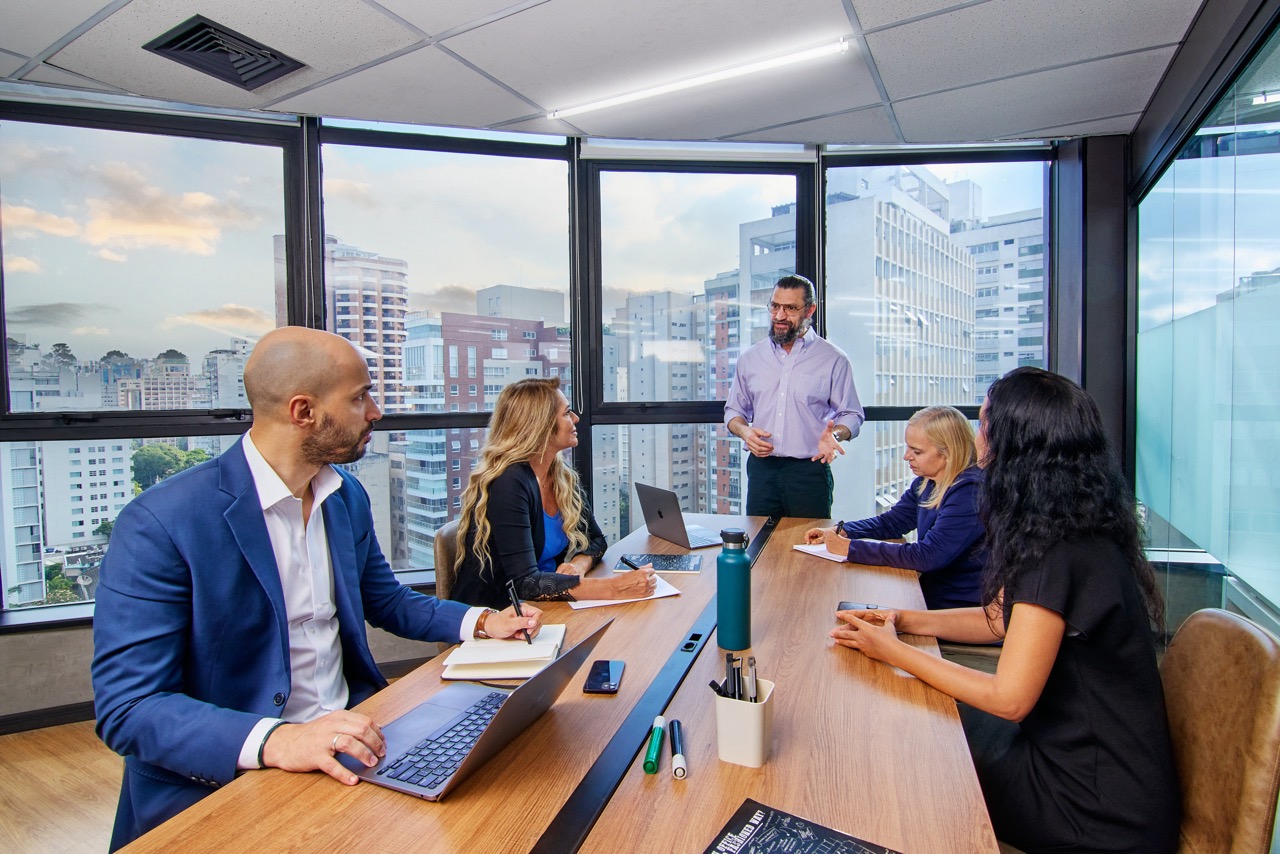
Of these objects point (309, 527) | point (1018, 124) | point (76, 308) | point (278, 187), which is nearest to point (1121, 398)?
point (1018, 124)

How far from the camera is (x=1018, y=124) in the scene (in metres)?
3.44

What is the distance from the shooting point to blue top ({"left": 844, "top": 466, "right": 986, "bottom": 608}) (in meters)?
2.12

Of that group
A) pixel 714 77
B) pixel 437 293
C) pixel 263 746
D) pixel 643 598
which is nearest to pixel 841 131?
pixel 714 77

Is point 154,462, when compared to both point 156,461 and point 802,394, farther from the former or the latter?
point 802,394

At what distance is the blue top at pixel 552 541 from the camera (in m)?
2.32

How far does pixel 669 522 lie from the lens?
8.27 feet

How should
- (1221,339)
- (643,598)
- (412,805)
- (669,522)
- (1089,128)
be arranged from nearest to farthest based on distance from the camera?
1. (412,805)
2. (643,598)
3. (1221,339)
4. (669,522)
5. (1089,128)

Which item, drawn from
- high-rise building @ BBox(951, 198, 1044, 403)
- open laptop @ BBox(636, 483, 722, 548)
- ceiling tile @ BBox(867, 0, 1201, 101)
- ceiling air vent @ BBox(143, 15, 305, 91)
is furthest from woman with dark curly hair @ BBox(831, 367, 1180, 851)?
high-rise building @ BBox(951, 198, 1044, 403)

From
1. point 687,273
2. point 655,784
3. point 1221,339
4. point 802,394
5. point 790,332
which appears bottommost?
point 655,784

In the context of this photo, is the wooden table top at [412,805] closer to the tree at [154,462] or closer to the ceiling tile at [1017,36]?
the ceiling tile at [1017,36]

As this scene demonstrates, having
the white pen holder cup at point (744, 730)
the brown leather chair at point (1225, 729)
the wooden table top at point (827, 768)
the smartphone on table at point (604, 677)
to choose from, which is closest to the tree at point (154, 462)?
the smartphone on table at point (604, 677)

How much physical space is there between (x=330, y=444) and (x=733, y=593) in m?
0.86

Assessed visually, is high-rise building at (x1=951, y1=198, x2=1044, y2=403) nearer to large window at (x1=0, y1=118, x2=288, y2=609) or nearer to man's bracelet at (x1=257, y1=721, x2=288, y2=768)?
large window at (x1=0, y1=118, x2=288, y2=609)

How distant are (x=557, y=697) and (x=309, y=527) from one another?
0.63 meters
